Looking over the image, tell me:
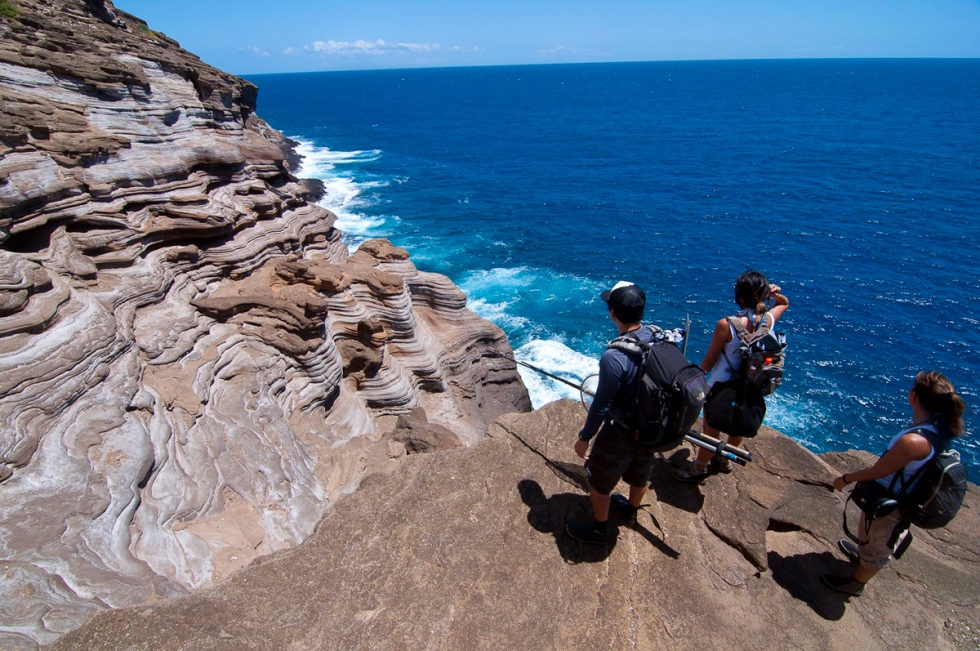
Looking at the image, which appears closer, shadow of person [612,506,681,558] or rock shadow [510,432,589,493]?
shadow of person [612,506,681,558]

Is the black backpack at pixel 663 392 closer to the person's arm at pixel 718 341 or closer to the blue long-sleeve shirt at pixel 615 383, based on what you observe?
the blue long-sleeve shirt at pixel 615 383

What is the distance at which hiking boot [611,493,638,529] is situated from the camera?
19.6 feet

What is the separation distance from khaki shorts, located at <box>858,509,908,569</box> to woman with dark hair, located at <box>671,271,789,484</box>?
63.2 inches

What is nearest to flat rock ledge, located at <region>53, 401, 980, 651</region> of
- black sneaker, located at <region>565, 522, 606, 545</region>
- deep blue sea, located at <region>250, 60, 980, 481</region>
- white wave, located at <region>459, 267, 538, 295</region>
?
black sneaker, located at <region>565, 522, 606, 545</region>

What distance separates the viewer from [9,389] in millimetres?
7309

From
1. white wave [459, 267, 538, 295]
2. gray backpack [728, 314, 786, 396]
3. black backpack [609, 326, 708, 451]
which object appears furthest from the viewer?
white wave [459, 267, 538, 295]

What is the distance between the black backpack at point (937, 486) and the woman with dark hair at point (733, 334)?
184 centimetres

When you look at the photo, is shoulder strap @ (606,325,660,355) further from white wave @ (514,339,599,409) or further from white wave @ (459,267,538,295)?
white wave @ (459,267,538,295)

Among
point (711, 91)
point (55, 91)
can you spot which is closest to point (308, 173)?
point (55, 91)

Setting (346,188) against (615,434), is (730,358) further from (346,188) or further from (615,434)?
(346,188)

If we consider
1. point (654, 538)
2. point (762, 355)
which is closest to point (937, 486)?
point (762, 355)

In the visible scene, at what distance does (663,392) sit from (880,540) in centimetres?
269

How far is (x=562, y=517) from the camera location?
6.03m

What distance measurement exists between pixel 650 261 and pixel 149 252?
2956cm
